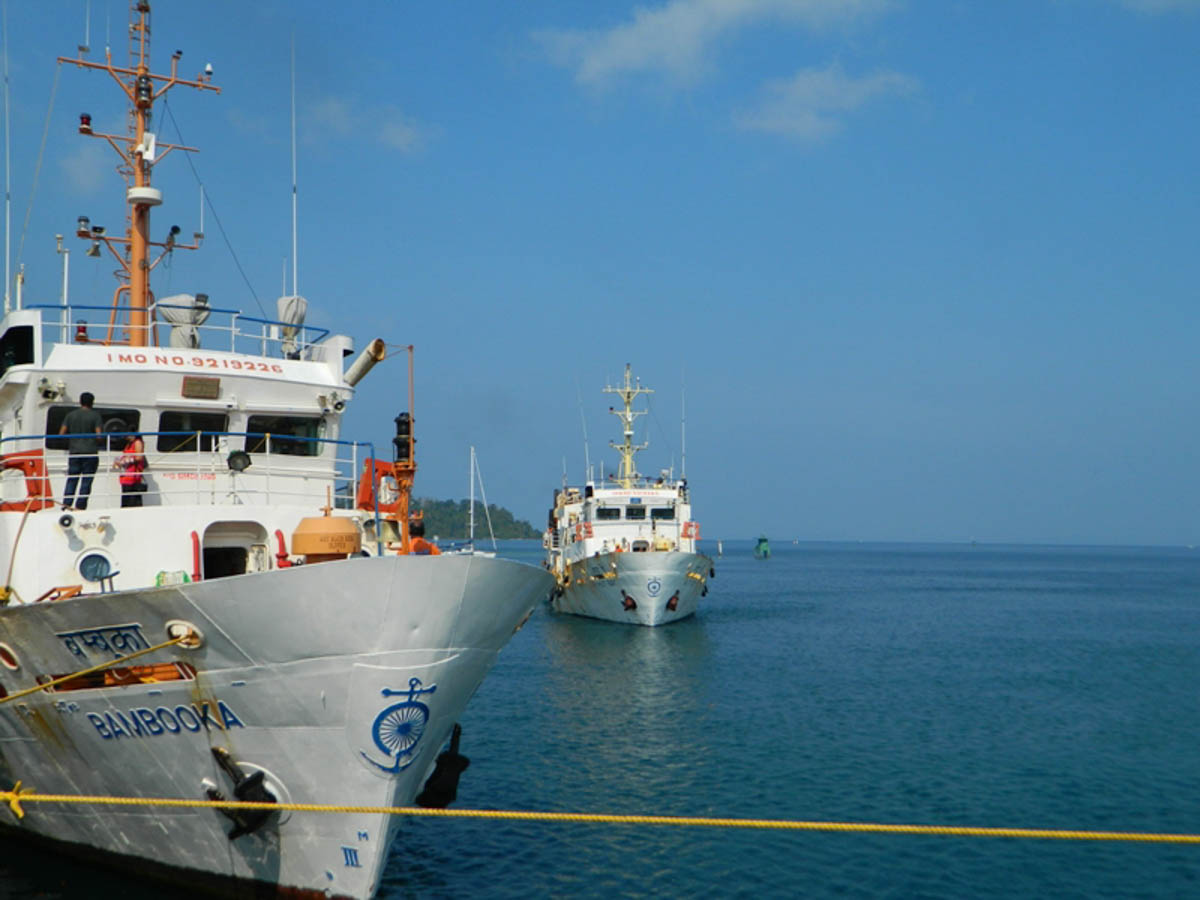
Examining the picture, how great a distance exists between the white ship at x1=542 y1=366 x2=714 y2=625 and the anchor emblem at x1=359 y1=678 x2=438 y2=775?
2950 centimetres

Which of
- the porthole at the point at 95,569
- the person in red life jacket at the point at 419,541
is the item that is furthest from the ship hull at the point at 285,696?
the person in red life jacket at the point at 419,541

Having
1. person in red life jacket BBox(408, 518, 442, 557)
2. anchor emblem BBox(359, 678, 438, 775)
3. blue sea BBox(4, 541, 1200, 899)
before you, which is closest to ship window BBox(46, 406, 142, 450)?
person in red life jacket BBox(408, 518, 442, 557)

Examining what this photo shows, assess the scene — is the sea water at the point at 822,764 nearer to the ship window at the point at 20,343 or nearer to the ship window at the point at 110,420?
the ship window at the point at 110,420

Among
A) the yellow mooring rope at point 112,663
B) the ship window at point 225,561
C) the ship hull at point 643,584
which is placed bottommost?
the ship hull at point 643,584

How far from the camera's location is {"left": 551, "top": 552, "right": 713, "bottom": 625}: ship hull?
43.1 m

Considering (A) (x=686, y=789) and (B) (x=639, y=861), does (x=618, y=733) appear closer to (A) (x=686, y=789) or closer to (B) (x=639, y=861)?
(A) (x=686, y=789)

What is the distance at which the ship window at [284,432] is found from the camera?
14.6m

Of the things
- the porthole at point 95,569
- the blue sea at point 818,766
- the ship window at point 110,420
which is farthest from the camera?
the blue sea at point 818,766

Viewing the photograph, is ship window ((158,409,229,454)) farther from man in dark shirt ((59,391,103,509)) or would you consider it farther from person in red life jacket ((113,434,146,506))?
man in dark shirt ((59,391,103,509))

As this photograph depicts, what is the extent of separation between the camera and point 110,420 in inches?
537

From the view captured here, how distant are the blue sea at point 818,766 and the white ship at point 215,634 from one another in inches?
89.4

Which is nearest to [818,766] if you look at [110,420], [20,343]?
[110,420]

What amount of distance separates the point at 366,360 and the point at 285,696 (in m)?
5.00

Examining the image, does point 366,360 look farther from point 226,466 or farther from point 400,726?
point 400,726
